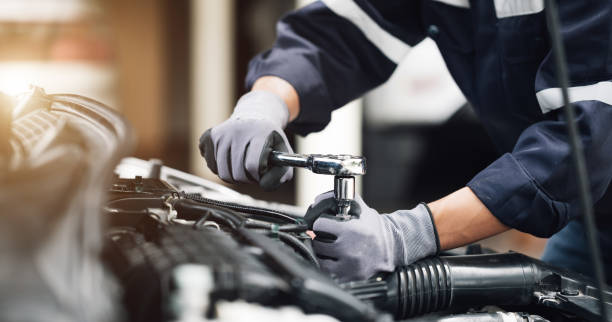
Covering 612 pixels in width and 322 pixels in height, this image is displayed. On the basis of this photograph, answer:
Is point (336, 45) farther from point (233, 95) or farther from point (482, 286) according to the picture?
point (233, 95)

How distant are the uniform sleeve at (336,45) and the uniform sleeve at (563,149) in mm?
390

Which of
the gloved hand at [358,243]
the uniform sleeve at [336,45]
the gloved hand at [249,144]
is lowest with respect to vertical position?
the gloved hand at [358,243]

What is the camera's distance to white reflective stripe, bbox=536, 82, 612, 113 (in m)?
0.75

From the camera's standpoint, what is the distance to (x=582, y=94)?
0.76m

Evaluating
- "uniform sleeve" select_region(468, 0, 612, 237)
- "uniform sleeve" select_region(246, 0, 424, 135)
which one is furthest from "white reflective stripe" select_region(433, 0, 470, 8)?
"uniform sleeve" select_region(468, 0, 612, 237)

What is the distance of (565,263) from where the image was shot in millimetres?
1179

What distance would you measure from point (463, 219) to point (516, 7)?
344mm

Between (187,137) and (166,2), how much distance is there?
981 mm

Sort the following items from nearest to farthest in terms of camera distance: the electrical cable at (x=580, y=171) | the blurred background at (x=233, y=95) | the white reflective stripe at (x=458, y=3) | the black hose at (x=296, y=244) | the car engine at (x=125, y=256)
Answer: the car engine at (x=125, y=256) → the electrical cable at (x=580, y=171) → the black hose at (x=296, y=244) → the white reflective stripe at (x=458, y=3) → the blurred background at (x=233, y=95)

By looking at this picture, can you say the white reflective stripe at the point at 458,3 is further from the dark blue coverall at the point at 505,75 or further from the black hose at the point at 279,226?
the black hose at the point at 279,226

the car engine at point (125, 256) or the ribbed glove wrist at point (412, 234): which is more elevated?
the car engine at point (125, 256)

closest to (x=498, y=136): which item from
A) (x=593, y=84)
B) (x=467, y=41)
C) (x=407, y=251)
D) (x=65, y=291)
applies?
(x=467, y=41)

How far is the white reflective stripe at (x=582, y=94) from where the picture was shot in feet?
2.47

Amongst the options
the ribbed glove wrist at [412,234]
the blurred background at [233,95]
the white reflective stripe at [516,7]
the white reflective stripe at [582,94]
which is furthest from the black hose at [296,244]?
the blurred background at [233,95]
